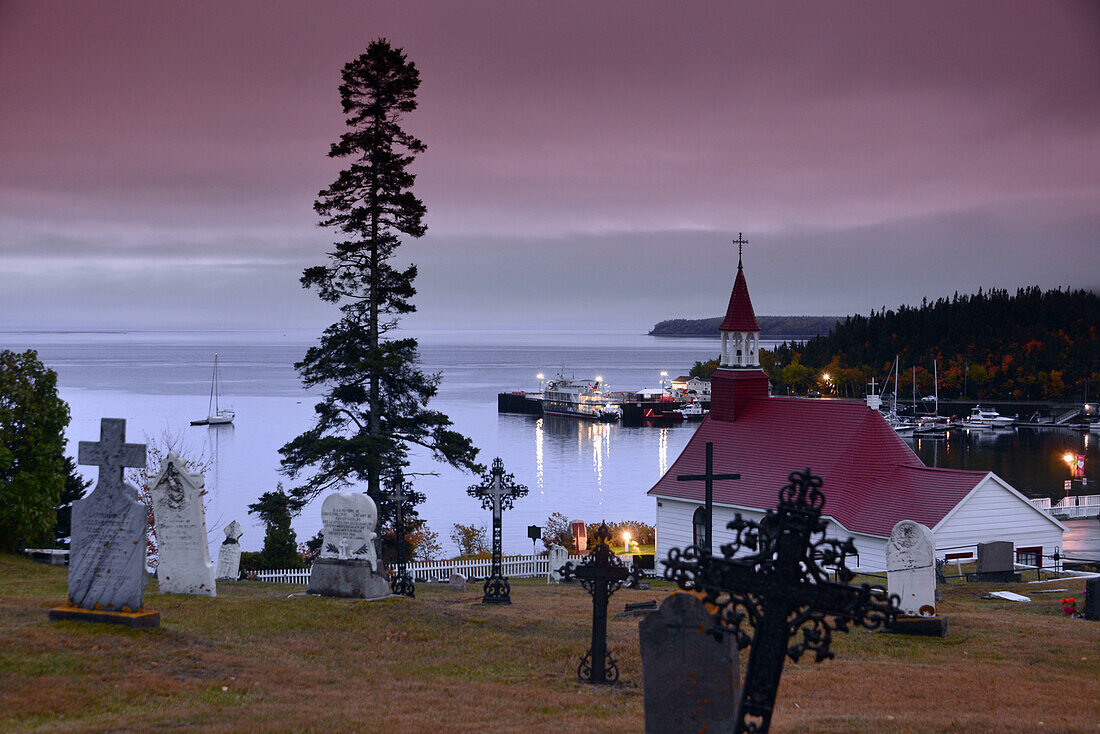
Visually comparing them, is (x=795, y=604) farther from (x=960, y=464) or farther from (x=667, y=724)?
(x=960, y=464)

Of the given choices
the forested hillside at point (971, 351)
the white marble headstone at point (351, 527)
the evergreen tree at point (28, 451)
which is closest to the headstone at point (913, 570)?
the white marble headstone at point (351, 527)

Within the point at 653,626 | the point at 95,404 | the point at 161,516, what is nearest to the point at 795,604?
the point at 653,626

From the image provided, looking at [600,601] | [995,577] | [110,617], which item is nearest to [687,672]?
[600,601]

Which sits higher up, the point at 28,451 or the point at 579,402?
the point at 579,402

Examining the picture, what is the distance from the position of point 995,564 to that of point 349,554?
1678cm

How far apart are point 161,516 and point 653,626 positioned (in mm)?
12119

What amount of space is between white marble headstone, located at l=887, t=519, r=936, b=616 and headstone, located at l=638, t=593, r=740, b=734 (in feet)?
Answer: 29.9

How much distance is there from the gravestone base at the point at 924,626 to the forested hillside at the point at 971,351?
13734 centimetres

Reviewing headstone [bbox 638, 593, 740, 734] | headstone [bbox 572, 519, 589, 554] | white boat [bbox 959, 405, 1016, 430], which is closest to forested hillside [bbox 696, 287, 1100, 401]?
white boat [bbox 959, 405, 1016, 430]

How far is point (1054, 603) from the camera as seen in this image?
19.0 meters

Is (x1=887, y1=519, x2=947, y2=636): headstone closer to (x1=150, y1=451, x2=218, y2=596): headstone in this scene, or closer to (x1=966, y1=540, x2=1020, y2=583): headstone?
(x1=966, y1=540, x2=1020, y2=583): headstone

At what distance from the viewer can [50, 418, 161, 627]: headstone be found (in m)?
12.3

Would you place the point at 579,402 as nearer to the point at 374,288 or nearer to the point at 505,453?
the point at 505,453

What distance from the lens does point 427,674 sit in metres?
12.0
